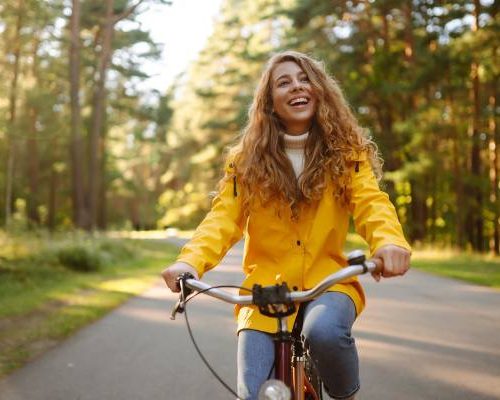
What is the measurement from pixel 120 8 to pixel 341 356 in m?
24.4

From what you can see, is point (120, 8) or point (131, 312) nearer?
point (131, 312)

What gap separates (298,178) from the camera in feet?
10.6

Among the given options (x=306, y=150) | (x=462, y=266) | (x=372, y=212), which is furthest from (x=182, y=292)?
(x=462, y=266)

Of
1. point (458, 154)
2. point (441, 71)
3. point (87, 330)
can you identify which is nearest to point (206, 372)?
point (87, 330)

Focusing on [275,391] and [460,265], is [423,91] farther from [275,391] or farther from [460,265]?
[275,391]

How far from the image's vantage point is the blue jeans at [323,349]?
2637mm

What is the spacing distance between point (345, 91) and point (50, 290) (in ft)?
60.0

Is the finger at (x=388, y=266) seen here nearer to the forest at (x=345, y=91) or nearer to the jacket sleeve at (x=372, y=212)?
the jacket sleeve at (x=372, y=212)

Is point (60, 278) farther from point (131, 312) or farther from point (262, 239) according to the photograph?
point (262, 239)

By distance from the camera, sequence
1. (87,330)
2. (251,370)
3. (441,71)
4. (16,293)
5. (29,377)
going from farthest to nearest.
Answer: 1. (441,71)
2. (16,293)
3. (87,330)
4. (29,377)
5. (251,370)

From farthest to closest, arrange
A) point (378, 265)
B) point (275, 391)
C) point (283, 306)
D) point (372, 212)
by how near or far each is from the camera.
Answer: point (372, 212) < point (378, 265) < point (283, 306) < point (275, 391)

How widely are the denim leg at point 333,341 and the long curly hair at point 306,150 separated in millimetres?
497

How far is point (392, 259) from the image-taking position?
2.53m

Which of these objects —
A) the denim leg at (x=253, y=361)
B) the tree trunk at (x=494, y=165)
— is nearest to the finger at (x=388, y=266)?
the denim leg at (x=253, y=361)
